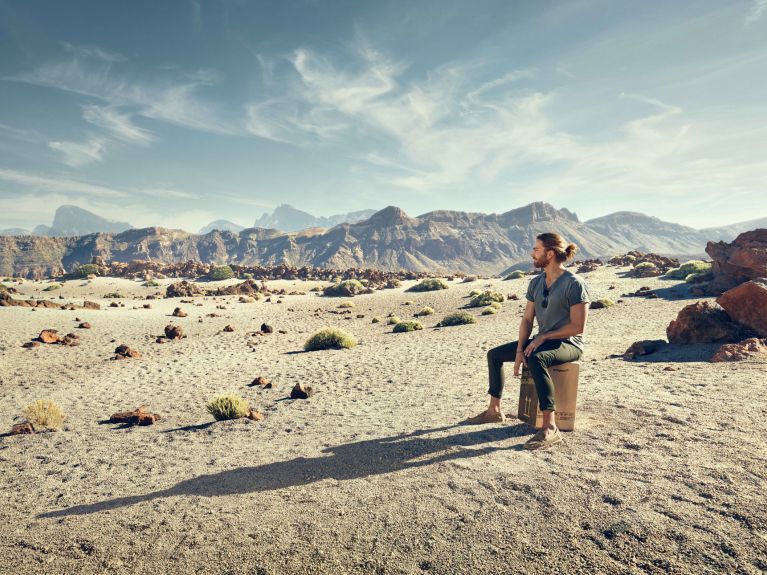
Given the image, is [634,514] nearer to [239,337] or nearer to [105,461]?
[105,461]

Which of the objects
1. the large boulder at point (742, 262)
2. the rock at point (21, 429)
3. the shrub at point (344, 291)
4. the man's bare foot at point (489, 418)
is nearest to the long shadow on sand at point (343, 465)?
the man's bare foot at point (489, 418)

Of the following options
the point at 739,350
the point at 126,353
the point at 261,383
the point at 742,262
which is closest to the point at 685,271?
the point at 742,262

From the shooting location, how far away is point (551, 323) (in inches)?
197

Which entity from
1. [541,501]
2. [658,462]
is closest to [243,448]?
[541,501]

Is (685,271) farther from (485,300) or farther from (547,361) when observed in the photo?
(547,361)

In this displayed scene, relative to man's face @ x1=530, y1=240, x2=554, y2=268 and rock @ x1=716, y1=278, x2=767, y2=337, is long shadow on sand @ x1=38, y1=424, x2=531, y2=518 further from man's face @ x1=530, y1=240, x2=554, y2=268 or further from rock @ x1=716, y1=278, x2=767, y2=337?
rock @ x1=716, y1=278, x2=767, y2=337

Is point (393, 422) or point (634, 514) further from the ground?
point (634, 514)

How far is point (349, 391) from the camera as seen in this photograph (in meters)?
9.66

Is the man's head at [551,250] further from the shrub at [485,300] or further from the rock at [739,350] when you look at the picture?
the shrub at [485,300]

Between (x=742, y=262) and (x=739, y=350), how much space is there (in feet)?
59.3

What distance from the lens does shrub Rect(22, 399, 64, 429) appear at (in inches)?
290

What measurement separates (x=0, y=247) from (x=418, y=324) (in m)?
220

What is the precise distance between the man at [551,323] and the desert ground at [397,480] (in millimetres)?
598

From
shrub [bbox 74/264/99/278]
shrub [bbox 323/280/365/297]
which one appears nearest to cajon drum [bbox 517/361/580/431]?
shrub [bbox 323/280/365/297]
